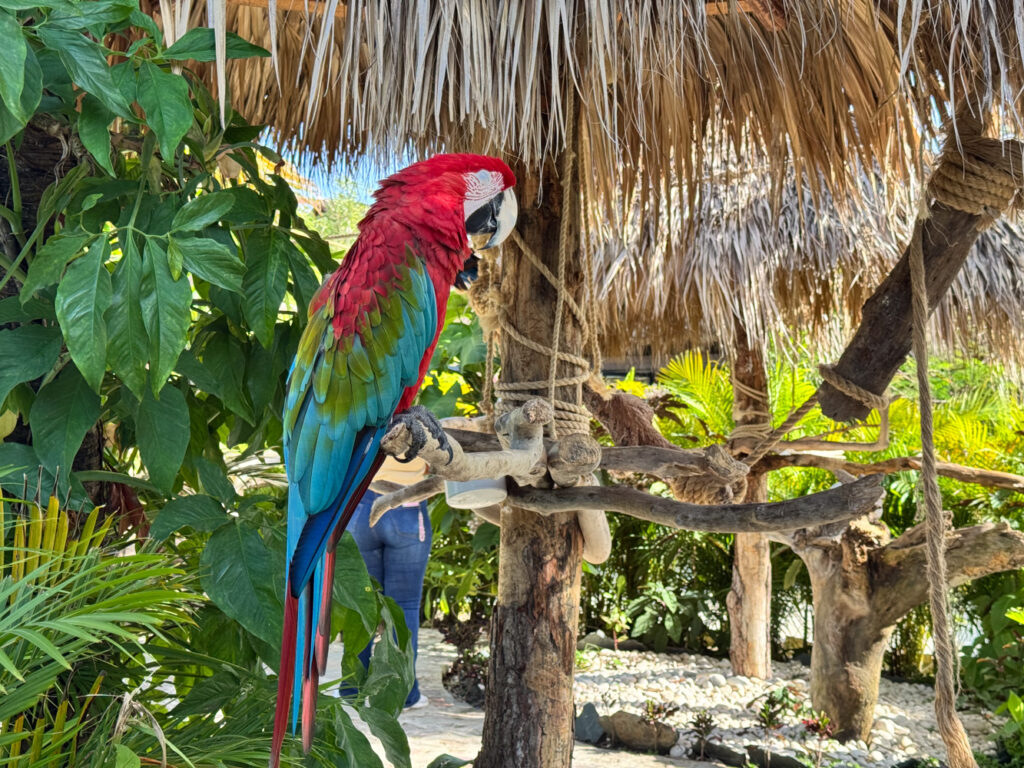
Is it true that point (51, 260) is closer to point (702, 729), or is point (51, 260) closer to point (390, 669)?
point (390, 669)

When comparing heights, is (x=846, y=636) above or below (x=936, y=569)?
below

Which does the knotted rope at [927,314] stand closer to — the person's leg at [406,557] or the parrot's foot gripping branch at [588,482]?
the parrot's foot gripping branch at [588,482]

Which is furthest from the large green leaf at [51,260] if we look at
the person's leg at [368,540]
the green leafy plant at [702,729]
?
the green leafy plant at [702,729]

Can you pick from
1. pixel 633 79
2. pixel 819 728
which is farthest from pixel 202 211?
pixel 819 728

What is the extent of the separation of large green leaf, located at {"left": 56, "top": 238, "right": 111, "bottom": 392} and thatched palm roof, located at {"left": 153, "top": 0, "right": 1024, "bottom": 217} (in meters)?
0.26

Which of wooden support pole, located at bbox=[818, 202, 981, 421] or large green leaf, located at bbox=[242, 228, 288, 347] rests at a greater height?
wooden support pole, located at bbox=[818, 202, 981, 421]

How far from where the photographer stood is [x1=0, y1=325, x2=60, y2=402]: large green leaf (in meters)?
0.69

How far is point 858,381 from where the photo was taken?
1140mm

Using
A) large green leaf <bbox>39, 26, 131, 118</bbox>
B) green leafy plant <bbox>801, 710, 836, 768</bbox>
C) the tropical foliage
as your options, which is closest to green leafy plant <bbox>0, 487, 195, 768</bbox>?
the tropical foliage

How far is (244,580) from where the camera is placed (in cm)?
70

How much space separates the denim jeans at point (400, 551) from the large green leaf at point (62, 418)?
1592 mm

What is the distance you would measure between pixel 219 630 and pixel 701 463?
24.6 inches

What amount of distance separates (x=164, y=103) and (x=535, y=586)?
827 millimetres

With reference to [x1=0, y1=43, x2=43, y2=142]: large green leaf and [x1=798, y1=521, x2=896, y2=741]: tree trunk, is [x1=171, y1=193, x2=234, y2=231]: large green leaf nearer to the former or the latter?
[x1=0, y1=43, x2=43, y2=142]: large green leaf
